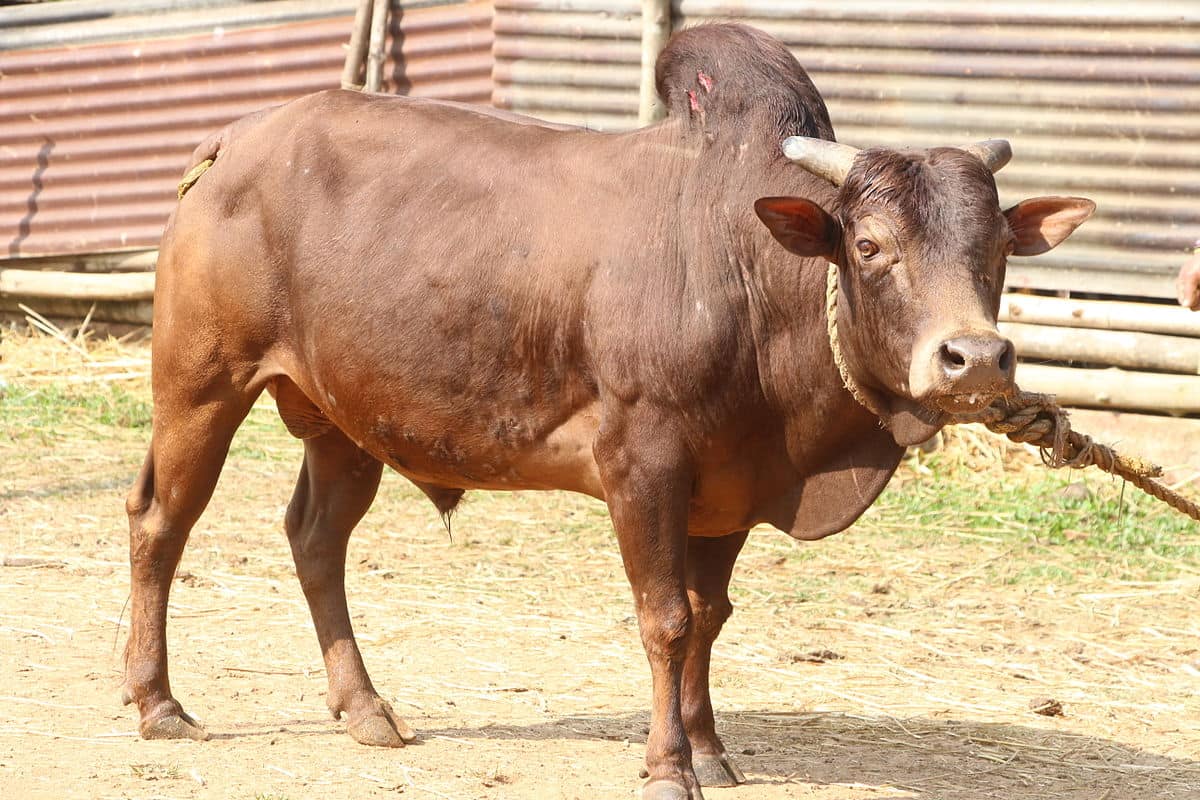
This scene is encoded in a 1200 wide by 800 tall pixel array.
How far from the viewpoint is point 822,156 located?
4703 millimetres

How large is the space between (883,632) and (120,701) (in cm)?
324

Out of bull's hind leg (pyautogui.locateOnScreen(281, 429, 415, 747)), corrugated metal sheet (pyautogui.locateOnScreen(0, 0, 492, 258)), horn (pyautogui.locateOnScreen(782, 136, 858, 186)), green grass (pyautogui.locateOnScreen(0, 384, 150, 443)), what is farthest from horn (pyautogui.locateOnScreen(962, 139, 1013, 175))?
green grass (pyautogui.locateOnScreen(0, 384, 150, 443))

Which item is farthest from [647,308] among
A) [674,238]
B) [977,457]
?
[977,457]

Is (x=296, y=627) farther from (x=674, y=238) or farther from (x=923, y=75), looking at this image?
(x=923, y=75)

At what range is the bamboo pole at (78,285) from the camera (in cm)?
1169

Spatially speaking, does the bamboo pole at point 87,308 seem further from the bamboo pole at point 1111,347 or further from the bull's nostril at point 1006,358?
the bull's nostril at point 1006,358

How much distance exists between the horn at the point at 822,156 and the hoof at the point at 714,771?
1882mm

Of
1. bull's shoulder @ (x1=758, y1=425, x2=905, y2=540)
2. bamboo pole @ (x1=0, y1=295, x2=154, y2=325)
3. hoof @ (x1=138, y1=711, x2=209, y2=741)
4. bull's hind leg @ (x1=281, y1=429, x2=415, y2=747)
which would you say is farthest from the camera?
bamboo pole @ (x1=0, y1=295, x2=154, y2=325)

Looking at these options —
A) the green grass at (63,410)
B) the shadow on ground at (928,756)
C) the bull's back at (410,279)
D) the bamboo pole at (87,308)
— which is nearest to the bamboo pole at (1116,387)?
the shadow on ground at (928,756)

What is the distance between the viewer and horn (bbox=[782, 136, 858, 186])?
15.3 feet

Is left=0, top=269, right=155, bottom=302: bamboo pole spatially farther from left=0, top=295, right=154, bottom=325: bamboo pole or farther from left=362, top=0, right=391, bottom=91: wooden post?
left=362, top=0, right=391, bottom=91: wooden post

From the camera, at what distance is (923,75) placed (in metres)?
9.61

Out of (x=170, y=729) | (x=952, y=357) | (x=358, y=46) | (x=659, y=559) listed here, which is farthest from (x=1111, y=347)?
(x=170, y=729)

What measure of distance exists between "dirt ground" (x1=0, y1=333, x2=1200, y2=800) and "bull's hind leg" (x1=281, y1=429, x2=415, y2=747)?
5.1 inches
